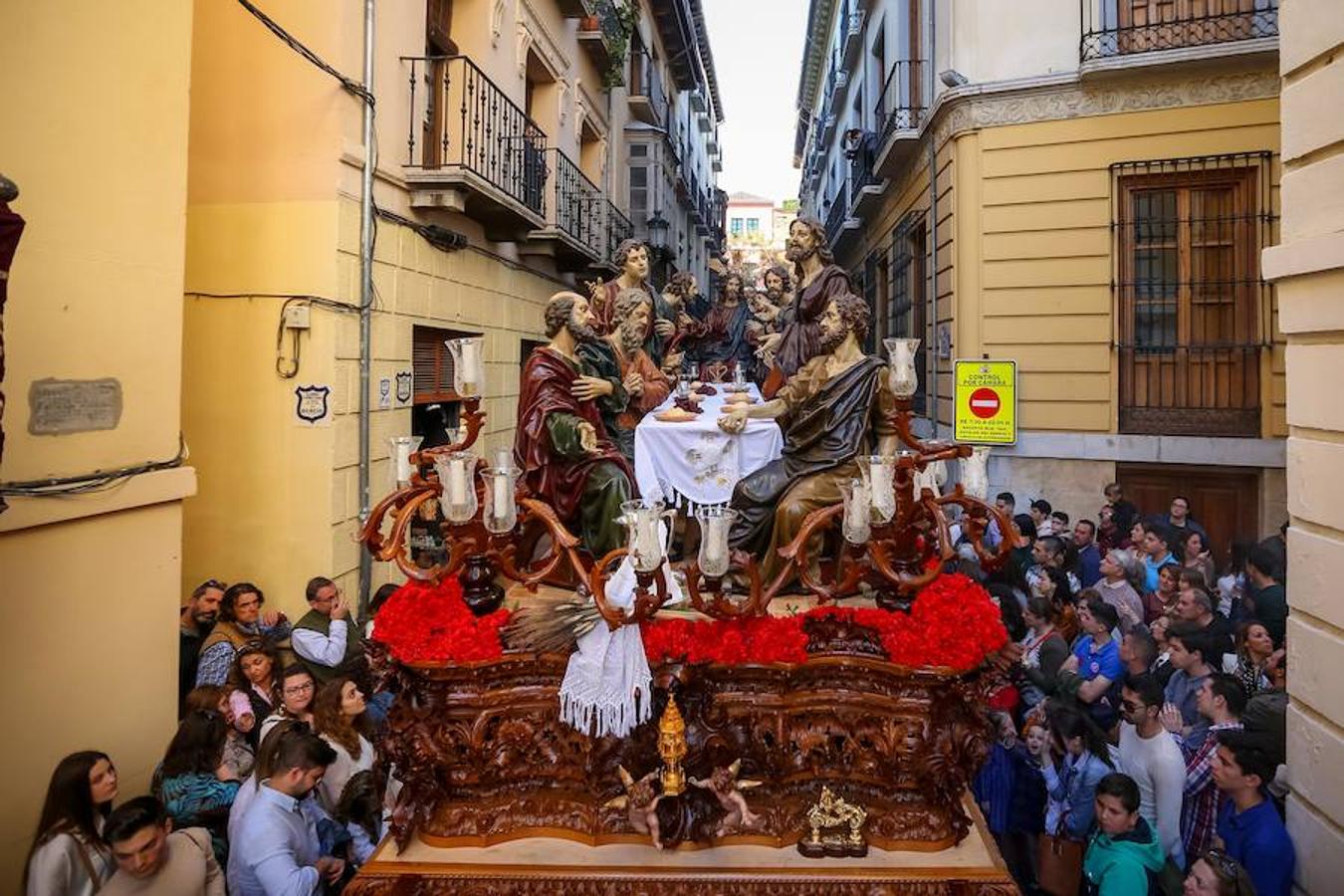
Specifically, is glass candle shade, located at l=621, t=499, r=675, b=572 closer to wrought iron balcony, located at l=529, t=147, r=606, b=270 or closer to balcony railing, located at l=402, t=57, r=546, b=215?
balcony railing, located at l=402, t=57, r=546, b=215

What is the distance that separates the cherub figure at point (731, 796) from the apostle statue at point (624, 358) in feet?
6.34

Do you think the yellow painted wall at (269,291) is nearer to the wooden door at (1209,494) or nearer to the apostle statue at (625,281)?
the apostle statue at (625,281)

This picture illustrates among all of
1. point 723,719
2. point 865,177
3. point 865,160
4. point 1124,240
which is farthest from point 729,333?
point 865,160

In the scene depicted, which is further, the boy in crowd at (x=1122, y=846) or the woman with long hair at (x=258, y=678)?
the woman with long hair at (x=258, y=678)

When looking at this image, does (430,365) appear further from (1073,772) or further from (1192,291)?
(1192,291)

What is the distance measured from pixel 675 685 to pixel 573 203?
10379mm

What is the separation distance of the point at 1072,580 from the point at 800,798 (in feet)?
12.9

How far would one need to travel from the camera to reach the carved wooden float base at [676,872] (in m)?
2.71

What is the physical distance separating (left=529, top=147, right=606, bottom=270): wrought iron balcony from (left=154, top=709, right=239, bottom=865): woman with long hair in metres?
7.21

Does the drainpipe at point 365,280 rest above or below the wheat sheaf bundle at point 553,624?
above

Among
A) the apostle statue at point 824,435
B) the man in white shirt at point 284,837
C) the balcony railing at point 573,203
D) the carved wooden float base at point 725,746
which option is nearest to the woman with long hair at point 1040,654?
the apostle statue at point 824,435

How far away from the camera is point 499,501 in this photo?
311 centimetres

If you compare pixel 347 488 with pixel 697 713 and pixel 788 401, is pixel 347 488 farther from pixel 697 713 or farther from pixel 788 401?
pixel 697 713

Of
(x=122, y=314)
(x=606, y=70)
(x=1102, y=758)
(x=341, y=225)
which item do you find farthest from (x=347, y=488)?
(x=606, y=70)
